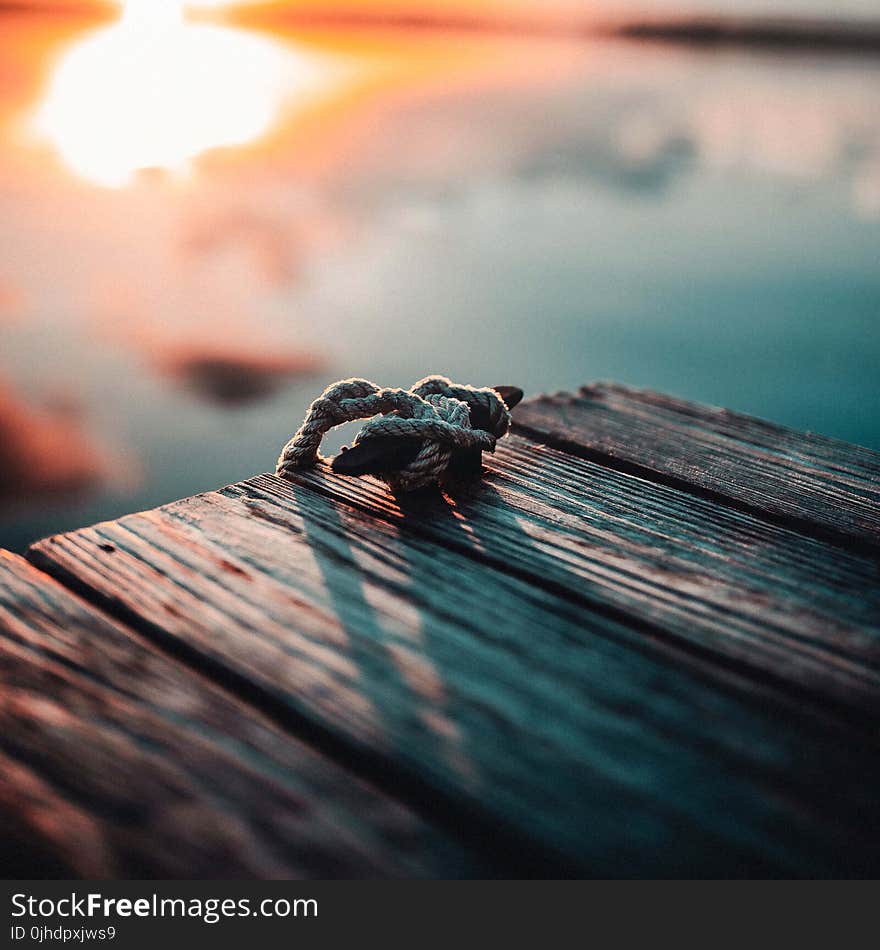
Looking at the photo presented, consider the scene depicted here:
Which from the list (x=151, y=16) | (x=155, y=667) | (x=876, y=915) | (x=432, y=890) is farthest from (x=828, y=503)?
(x=151, y=16)

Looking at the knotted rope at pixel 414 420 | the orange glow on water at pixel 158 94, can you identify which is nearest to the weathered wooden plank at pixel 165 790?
the knotted rope at pixel 414 420

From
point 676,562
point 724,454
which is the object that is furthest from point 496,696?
point 724,454

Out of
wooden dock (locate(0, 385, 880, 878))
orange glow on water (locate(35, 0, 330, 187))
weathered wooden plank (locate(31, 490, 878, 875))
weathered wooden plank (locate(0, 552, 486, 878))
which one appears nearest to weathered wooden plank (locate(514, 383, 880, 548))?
wooden dock (locate(0, 385, 880, 878))

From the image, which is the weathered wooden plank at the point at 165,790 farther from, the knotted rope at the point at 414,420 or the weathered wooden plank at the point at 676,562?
the knotted rope at the point at 414,420

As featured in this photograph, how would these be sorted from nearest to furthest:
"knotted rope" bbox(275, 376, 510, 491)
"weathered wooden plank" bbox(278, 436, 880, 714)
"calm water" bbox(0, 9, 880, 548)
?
1. "weathered wooden plank" bbox(278, 436, 880, 714)
2. "knotted rope" bbox(275, 376, 510, 491)
3. "calm water" bbox(0, 9, 880, 548)

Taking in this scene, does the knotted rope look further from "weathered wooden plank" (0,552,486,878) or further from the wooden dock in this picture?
"weathered wooden plank" (0,552,486,878)

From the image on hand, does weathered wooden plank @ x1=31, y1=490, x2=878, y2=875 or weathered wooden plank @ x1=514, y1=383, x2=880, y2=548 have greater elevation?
weathered wooden plank @ x1=514, y1=383, x2=880, y2=548
